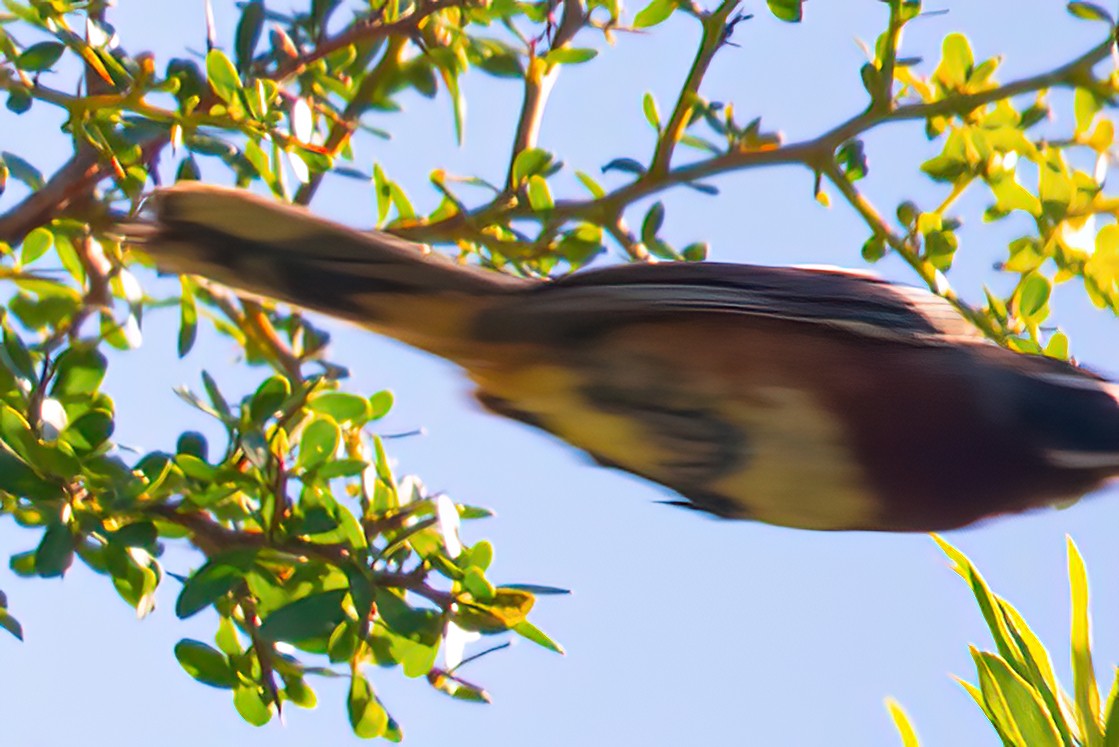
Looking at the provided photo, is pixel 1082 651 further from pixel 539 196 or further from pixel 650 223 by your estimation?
pixel 539 196

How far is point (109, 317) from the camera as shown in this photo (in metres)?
1.63

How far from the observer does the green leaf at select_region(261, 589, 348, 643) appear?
1.24 metres

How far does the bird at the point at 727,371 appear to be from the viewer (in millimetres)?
1030

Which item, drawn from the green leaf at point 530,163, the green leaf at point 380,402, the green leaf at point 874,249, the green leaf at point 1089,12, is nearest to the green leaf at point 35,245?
the green leaf at point 380,402

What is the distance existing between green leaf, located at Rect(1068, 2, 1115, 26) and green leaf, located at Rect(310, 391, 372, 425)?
795mm

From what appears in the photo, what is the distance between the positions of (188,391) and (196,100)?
0.29 m

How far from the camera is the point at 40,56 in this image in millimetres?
1362

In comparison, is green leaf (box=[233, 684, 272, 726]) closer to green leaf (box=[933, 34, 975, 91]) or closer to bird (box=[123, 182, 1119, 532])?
bird (box=[123, 182, 1119, 532])

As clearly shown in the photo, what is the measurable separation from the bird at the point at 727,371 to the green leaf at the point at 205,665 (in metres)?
0.48

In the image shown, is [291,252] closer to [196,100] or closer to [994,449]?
[196,100]

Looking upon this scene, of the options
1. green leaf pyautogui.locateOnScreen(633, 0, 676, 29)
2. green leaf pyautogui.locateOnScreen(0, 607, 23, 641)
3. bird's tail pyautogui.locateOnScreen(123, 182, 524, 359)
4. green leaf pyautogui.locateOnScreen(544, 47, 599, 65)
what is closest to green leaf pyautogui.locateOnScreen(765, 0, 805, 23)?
green leaf pyautogui.locateOnScreen(633, 0, 676, 29)

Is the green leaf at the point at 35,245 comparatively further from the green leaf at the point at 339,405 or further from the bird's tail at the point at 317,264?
the bird's tail at the point at 317,264

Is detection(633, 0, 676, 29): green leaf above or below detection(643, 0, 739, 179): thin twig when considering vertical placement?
above

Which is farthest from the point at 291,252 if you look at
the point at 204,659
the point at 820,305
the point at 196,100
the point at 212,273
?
the point at 204,659
